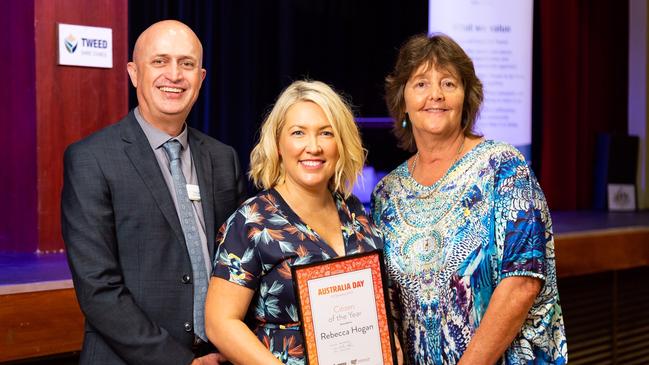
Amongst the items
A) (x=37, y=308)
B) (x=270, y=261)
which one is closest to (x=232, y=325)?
(x=270, y=261)

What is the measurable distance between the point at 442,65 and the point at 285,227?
67cm

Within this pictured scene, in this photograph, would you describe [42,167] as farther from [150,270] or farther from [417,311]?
[417,311]

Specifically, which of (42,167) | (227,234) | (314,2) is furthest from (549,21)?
(227,234)

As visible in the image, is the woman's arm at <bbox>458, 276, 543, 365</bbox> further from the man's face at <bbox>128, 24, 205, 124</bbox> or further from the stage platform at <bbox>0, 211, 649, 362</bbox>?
the stage platform at <bbox>0, 211, 649, 362</bbox>

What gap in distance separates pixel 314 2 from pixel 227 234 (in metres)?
3.66

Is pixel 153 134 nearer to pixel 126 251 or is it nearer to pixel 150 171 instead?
pixel 150 171

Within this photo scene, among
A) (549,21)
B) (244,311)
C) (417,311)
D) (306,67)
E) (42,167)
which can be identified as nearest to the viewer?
(244,311)

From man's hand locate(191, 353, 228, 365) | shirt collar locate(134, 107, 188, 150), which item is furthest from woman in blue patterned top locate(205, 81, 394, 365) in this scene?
shirt collar locate(134, 107, 188, 150)

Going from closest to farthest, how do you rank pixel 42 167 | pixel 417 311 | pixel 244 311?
pixel 244 311
pixel 417 311
pixel 42 167

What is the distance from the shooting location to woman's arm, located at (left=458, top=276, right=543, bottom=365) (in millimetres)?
2020

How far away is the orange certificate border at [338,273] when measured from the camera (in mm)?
1812

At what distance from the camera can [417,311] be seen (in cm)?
216

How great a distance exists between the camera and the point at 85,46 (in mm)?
3361

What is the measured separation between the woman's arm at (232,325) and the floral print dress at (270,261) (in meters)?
0.03
